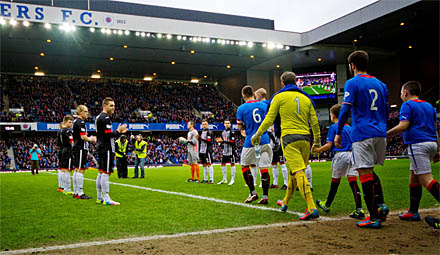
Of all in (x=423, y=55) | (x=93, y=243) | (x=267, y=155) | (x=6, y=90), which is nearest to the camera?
(x=93, y=243)

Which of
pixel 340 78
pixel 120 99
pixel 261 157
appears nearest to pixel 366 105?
pixel 261 157

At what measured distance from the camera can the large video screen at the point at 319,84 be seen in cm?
3714

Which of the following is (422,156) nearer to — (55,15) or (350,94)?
(350,94)

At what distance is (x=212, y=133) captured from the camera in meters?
35.3

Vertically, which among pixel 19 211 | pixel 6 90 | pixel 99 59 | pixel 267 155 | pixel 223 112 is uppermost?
pixel 99 59

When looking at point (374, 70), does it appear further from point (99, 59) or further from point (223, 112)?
point (99, 59)

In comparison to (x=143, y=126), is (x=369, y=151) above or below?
below

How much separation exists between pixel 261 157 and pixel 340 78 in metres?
34.3

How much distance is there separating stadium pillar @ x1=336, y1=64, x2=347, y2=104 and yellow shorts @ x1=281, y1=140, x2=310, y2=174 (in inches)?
1346

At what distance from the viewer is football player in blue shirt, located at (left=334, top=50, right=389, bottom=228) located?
14.1 feet

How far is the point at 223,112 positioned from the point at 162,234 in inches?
1518

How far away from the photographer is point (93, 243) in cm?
397

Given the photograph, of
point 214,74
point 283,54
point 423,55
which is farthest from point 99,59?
point 423,55

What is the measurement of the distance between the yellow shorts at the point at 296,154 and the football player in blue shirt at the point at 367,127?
2.20 ft
